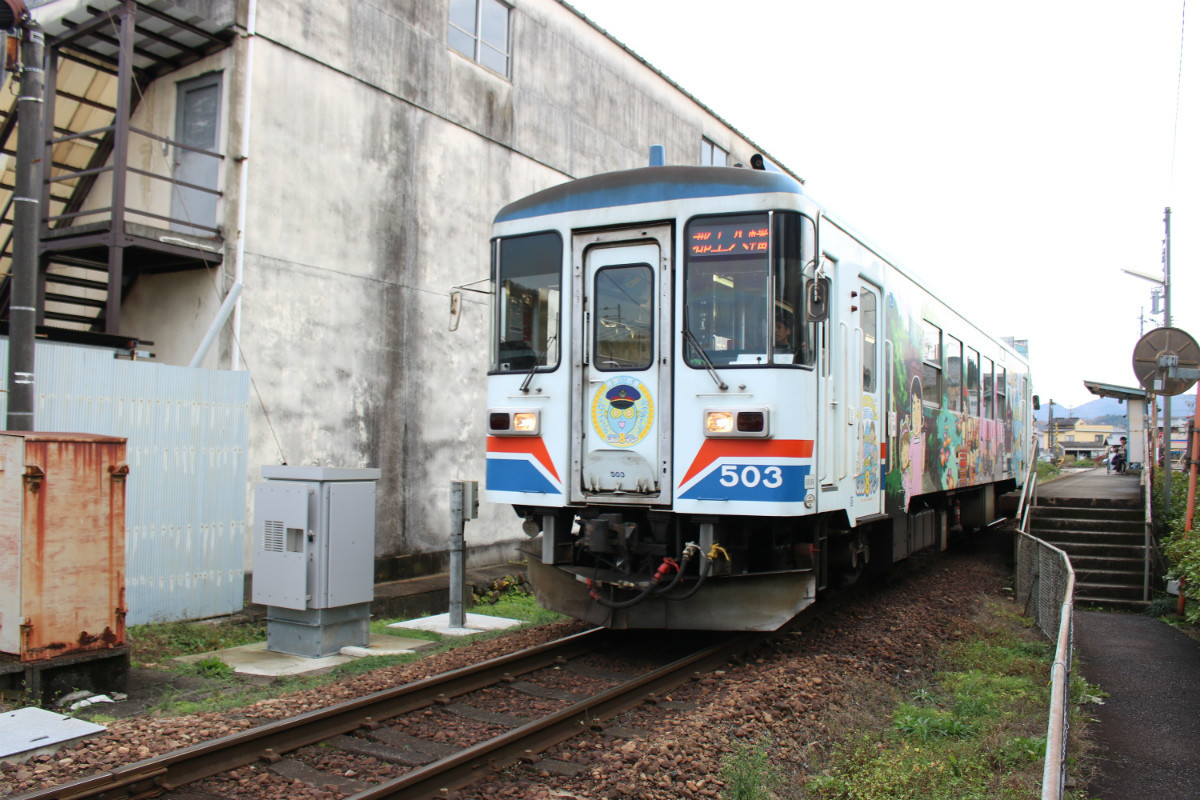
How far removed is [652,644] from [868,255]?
3.83 m

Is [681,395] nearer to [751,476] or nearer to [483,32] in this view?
[751,476]

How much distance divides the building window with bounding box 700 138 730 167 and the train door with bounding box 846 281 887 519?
464 inches

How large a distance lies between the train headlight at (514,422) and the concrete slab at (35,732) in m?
3.35

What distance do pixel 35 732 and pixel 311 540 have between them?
2.85m

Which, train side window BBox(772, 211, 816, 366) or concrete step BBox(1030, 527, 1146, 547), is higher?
train side window BBox(772, 211, 816, 366)

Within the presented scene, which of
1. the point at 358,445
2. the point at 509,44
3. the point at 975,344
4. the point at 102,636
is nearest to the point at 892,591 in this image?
the point at 975,344

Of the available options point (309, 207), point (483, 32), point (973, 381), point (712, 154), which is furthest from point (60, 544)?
point (712, 154)

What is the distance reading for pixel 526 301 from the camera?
7.36m

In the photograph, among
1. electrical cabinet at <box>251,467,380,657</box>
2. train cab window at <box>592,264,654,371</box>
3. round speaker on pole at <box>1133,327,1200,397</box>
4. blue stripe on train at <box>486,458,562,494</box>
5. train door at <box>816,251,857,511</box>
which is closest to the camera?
train door at <box>816,251,857,511</box>

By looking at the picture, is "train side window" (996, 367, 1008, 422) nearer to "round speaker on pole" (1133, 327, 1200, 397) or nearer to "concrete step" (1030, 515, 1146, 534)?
"concrete step" (1030, 515, 1146, 534)

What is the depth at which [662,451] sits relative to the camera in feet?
22.0

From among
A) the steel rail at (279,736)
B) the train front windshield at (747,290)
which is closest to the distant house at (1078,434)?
the train front windshield at (747,290)

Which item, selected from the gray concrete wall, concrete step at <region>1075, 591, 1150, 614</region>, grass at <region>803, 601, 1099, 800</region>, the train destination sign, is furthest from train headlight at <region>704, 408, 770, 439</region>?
concrete step at <region>1075, 591, 1150, 614</region>

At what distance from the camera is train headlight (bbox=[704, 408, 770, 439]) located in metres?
6.34
